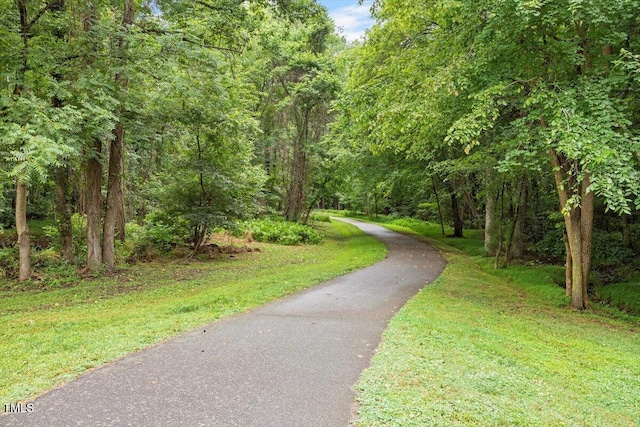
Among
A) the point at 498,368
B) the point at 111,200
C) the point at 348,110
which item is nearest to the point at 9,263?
the point at 111,200

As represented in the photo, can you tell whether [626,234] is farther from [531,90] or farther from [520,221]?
[531,90]

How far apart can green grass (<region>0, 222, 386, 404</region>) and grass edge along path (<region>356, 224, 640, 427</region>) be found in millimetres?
2968

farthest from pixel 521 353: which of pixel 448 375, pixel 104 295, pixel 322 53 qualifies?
pixel 322 53

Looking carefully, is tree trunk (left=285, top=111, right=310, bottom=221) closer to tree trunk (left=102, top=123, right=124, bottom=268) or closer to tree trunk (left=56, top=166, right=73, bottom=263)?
tree trunk (left=102, top=123, right=124, bottom=268)

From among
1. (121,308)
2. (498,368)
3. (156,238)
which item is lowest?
(121,308)

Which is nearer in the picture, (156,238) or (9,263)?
(9,263)

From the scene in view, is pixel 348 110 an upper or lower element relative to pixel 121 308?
upper

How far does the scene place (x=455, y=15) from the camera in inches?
363

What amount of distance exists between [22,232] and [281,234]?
11662 millimetres

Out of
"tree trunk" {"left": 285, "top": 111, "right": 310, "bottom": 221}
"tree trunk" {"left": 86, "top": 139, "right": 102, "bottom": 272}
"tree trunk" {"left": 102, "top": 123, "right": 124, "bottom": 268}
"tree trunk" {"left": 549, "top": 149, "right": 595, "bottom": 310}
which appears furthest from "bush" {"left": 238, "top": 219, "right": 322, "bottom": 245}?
"tree trunk" {"left": 549, "top": 149, "right": 595, "bottom": 310}

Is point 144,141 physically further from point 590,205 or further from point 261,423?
point 590,205

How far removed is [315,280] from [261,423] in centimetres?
722

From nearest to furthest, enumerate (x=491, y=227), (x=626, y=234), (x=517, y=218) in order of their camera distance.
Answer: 1. (x=626, y=234)
2. (x=517, y=218)
3. (x=491, y=227)

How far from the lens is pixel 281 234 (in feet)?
67.3
